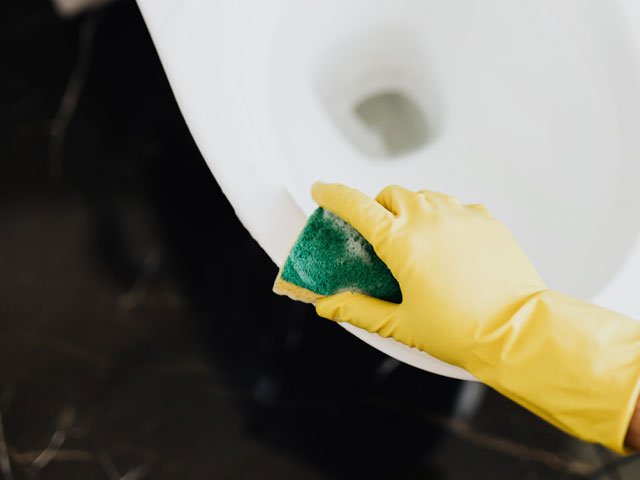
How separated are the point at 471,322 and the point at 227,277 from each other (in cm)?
57

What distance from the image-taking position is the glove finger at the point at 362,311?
529mm

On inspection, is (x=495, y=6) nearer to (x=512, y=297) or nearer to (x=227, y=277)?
(x=512, y=297)

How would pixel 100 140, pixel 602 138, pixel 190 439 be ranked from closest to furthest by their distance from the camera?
pixel 602 138, pixel 190 439, pixel 100 140

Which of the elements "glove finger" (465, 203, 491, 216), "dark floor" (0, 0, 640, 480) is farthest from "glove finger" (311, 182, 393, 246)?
"dark floor" (0, 0, 640, 480)

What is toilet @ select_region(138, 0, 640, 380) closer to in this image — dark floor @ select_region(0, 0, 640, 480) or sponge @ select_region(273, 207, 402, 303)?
sponge @ select_region(273, 207, 402, 303)

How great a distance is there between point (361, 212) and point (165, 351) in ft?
1.87

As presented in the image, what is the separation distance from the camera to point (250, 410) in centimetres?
94

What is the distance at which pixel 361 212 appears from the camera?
0.52 m

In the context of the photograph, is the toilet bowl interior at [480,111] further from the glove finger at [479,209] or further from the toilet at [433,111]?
the glove finger at [479,209]

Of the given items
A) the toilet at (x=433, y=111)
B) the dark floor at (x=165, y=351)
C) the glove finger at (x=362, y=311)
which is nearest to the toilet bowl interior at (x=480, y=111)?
the toilet at (x=433, y=111)

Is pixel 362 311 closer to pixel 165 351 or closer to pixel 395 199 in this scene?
pixel 395 199

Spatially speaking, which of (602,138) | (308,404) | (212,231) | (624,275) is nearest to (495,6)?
(602,138)

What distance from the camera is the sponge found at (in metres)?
0.52

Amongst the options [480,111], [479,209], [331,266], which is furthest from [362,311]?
[480,111]
